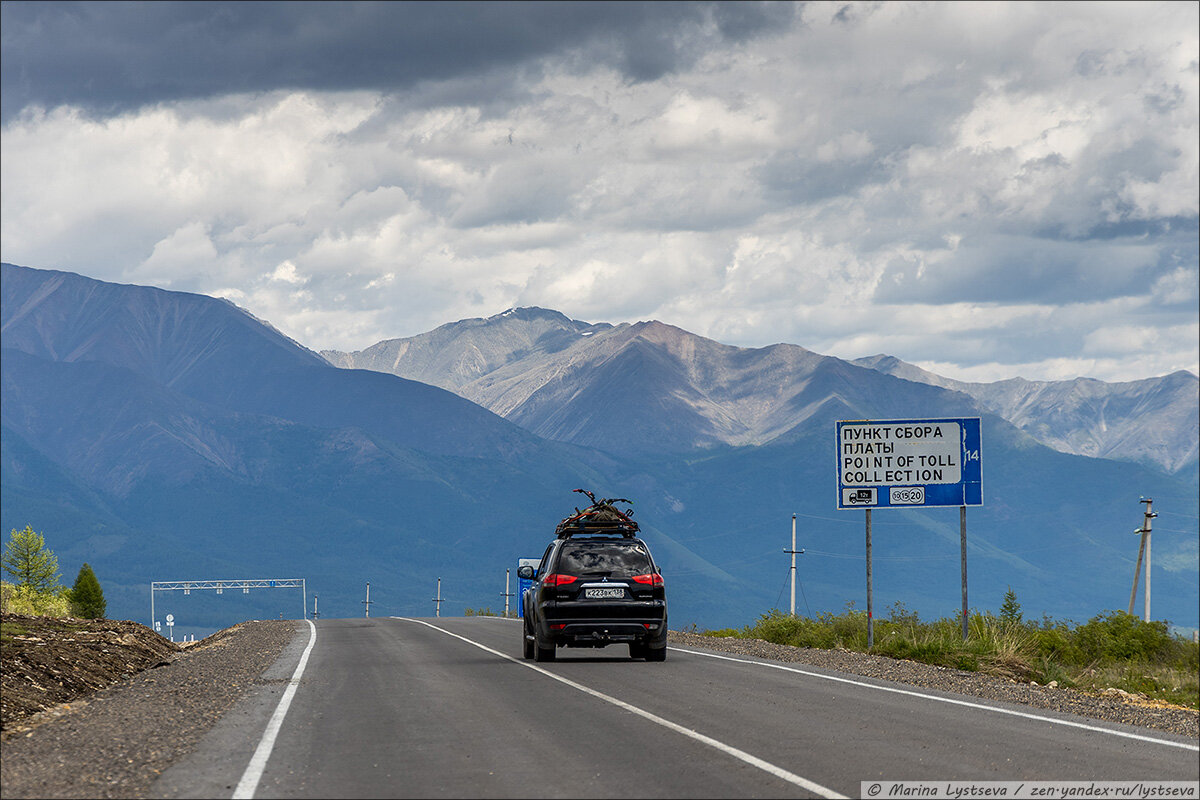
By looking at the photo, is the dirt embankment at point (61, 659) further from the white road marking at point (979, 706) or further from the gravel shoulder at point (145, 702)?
the white road marking at point (979, 706)

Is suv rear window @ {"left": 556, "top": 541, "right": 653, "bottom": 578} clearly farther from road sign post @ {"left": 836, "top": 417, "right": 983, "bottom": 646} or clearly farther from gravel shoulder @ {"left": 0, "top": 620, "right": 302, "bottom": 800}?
road sign post @ {"left": 836, "top": 417, "right": 983, "bottom": 646}

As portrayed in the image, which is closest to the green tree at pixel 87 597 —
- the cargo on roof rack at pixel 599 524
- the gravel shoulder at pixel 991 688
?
the cargo on roof rack at pixel 599 524

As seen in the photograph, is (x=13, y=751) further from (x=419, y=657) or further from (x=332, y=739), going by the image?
(x=419, y=657)

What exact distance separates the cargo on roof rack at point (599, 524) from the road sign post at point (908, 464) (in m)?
4.84

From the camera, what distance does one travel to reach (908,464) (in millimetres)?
25953

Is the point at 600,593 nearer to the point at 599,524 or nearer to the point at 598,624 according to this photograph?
the point at 598,624

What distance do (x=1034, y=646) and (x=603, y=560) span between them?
8.58m

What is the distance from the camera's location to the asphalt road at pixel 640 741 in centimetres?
988

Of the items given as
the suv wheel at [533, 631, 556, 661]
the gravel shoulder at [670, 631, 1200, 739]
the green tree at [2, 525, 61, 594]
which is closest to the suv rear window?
the suv wheel at [533, 631, 556, 661]

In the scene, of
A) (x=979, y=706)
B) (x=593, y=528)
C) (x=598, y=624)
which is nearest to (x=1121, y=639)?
(x=593, y=528)

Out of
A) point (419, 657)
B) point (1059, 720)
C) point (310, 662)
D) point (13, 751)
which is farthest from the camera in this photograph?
point (419, 657)

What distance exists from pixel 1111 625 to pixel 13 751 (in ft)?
89.8

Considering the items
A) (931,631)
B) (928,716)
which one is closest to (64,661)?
(928,716)

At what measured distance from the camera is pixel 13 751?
1177 cm
